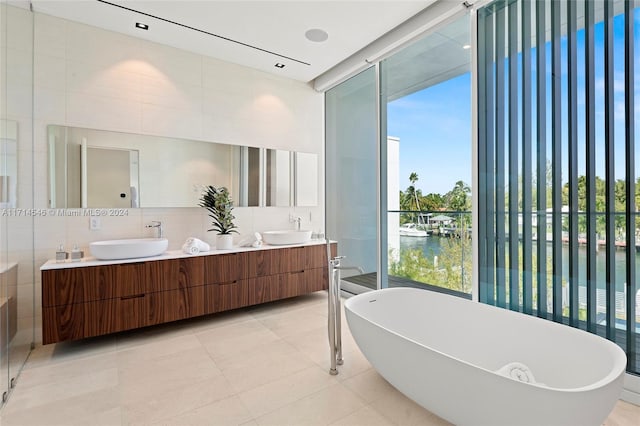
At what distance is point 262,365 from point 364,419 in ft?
2.94

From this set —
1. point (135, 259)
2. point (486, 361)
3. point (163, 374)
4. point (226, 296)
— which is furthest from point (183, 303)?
point (486, 361)

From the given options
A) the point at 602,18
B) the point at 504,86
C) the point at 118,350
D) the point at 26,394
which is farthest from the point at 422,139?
the point at 26,394

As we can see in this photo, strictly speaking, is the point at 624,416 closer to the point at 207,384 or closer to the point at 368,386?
the point at 368,386

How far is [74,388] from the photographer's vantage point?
6.79 feet

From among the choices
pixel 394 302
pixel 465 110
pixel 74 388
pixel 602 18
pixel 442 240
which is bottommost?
pixel 74 388

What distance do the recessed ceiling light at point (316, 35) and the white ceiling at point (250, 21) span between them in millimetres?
45

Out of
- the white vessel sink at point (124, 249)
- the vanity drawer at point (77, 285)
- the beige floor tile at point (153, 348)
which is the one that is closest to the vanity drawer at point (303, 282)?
the beige floor tile at point (153, 348)

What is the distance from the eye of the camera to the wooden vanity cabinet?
2445 mm

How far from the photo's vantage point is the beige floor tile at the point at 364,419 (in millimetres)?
1696

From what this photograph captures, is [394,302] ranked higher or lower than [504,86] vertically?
lower

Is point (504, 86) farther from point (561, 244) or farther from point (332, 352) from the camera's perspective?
point (332, 352)

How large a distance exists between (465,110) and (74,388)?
3.67 meters

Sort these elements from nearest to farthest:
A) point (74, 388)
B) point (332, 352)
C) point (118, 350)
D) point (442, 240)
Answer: point (74, 388), point (332, 352), point (118, 350), point (442, 240)

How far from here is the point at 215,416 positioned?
1778mm
